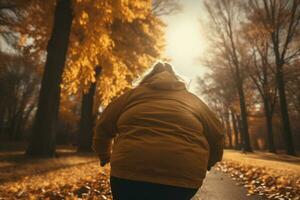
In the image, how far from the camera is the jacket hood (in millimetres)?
2222

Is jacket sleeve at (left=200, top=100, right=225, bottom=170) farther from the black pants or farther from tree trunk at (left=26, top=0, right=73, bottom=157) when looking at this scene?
tree trunk at (left=26, top=0, right=73, bottom=157)

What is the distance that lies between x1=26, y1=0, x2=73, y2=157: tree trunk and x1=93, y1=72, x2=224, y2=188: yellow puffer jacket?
8.30m

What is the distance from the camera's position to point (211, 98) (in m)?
43.7

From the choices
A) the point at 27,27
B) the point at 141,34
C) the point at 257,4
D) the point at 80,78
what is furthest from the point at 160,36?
A: the point at 257,4

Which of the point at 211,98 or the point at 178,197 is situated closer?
the point at 178,197

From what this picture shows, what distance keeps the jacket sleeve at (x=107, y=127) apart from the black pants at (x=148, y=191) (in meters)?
0.51

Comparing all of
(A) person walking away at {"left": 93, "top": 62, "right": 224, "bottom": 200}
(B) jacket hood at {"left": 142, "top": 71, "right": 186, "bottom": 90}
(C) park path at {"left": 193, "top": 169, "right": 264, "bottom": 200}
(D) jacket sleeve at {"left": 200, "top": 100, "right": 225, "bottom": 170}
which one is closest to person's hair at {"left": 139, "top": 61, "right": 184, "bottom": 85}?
(A) person walking away at {"left": 93, "top": 62, "right": 224, "bottom": 200}

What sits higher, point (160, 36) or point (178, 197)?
point (160, 36)

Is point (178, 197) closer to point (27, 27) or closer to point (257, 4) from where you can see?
point (27, 27)

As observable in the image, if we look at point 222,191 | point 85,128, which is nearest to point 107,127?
point 222,191

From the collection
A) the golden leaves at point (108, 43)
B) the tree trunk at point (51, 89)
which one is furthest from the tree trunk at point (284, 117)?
the tree trunk at point (51, 89)

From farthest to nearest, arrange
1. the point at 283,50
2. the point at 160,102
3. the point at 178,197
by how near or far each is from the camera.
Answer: the point at 283,50, the point at 160,102, the point at 178,197

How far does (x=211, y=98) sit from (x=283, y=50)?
864 inches

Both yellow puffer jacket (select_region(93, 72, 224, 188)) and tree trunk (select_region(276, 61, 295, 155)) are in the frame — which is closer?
yellow puffer jacket (select_region(93, 72, 224, 188))
